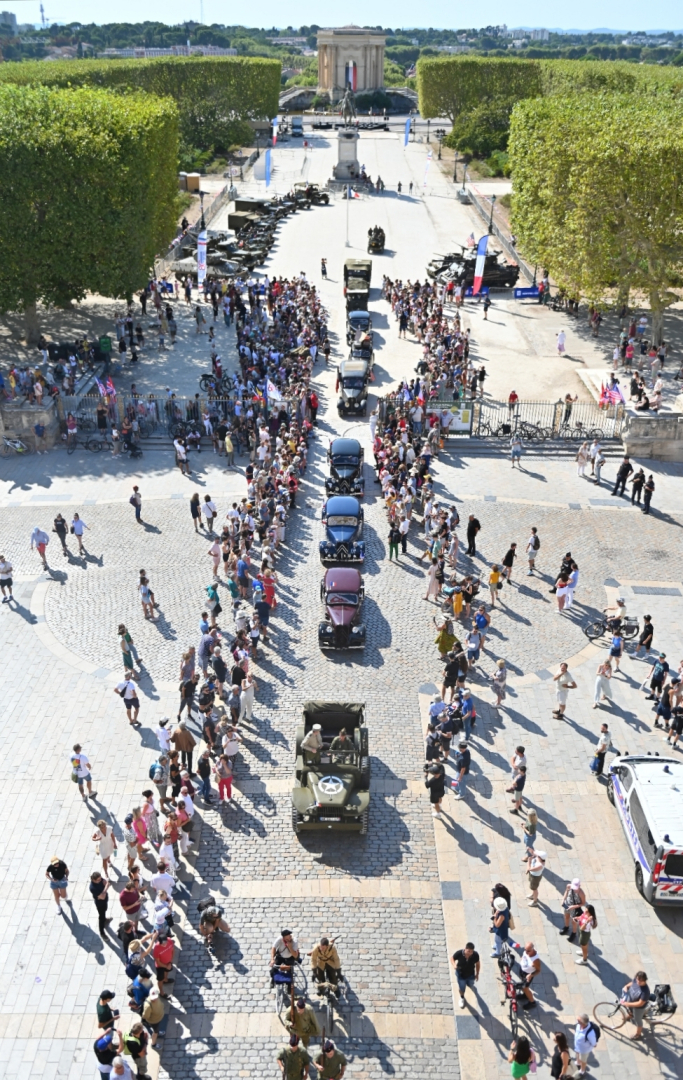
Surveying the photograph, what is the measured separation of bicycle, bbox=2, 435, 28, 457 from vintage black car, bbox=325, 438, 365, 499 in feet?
36.5

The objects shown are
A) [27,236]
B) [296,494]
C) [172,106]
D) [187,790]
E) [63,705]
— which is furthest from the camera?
[172,106]

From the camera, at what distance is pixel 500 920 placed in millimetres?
14125

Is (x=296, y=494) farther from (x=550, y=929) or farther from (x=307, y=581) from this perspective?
(x=550, y=929)

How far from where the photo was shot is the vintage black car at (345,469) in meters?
28.0

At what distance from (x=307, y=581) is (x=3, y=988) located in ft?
42.0

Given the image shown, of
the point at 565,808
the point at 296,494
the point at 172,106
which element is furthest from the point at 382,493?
the point at 172,106

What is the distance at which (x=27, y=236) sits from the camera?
36.8 meters

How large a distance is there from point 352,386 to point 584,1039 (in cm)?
2589

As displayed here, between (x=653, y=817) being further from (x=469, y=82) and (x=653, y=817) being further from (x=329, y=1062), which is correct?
(x=469, y=82)

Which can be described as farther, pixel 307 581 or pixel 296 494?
pixel 296 494

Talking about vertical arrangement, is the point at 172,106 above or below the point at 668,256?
above

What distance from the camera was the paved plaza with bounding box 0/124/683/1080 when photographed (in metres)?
13.6

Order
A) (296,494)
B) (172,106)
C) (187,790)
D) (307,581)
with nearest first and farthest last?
(187,790), (307,581), (296,494), (172,106)

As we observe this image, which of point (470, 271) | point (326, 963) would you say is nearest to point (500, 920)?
point (326, 963)
